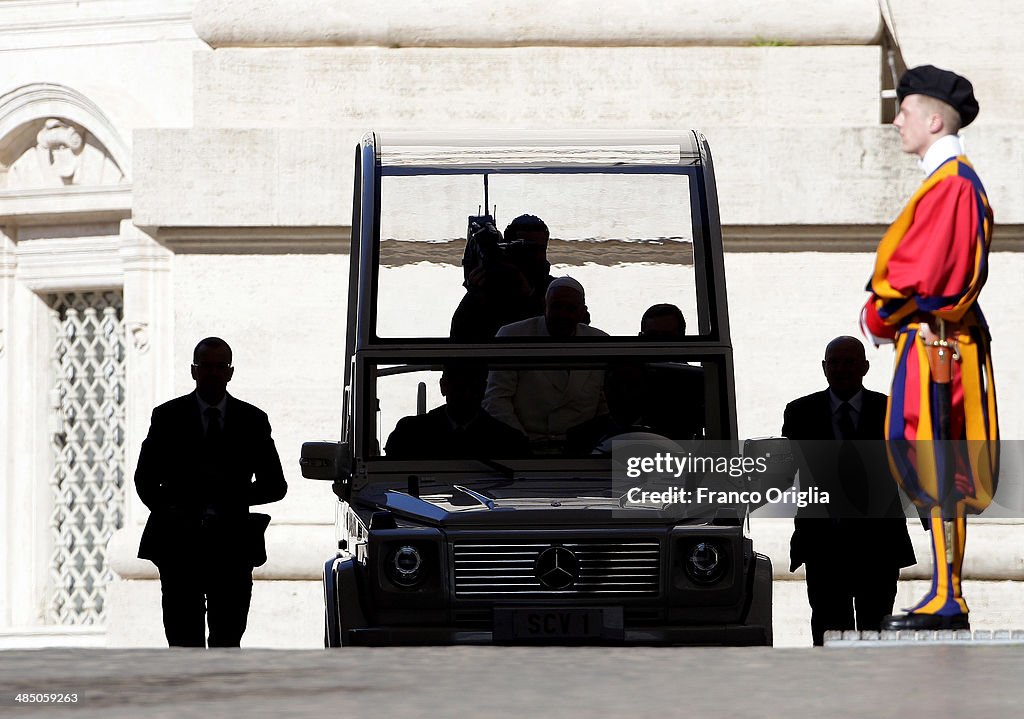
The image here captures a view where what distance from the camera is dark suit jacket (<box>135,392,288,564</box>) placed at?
8.59m

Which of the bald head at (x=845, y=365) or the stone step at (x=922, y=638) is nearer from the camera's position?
the stone step at (x=922, y=638)

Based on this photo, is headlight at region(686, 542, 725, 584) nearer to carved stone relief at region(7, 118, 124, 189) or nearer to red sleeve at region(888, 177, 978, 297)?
red sleeve at region(888, 177, 978, 297)

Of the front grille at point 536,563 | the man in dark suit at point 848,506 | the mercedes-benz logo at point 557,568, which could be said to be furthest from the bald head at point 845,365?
the mercedes-benz logo at point 557,568

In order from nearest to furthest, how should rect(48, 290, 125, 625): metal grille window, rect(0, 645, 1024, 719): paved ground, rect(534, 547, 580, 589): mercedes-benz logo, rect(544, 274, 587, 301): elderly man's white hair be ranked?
rect(0, 645, 1024, 719): paved ground
rect(534, 547, 580, 589): mercedes-benz logo
rect(544, 274, 587, 301): elderly man's white hair
rect(48, 290, 125, 625): metal grille window

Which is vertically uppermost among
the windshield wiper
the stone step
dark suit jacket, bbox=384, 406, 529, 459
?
dark suit jacket, bbox=384, 406, 529, 459

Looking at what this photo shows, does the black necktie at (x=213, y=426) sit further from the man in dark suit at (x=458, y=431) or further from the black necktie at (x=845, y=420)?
the black necktie at (x=845, y=420)

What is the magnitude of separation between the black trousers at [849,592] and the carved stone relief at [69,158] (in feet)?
20.0

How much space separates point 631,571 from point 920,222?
1.63 m

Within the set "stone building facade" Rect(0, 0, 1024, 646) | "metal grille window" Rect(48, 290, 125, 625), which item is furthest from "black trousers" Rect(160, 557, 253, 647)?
"metal grille window" Rect(48, 290, 125, 625)

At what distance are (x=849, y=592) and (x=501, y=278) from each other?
85.3 inches

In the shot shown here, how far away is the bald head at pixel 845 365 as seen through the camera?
8.05m

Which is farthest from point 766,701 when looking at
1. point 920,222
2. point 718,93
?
point 718,93

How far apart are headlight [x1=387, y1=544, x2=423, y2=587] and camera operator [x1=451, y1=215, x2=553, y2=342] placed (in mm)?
1212

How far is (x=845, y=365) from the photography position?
8.09 metres
